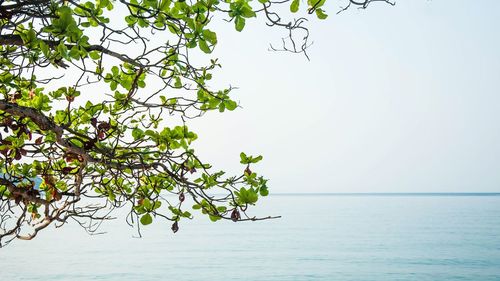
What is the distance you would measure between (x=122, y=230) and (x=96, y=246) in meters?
17.1

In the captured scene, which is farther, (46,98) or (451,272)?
(451,272)

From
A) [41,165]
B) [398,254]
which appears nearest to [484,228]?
[398,254]

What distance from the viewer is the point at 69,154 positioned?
3.41 metres

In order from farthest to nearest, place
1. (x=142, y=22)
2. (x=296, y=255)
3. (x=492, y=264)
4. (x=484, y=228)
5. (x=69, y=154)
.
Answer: (x=484, y=228), (x=296, y=255), (x=492, y=264), (x=69, y=154), (x=142, y=22)

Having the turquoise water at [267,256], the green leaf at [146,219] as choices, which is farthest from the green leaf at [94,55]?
the turquoise water at [267,256]

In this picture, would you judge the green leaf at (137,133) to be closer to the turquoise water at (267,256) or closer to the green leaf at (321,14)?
the green leaf at (321,14)

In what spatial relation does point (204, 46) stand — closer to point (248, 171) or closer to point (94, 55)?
point (94, 55)

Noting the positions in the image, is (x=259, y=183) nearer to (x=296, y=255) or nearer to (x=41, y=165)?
(x=41, y=165)

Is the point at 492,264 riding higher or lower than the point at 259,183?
lower

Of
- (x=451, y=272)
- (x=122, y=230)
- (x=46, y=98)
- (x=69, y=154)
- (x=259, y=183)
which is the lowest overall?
(x=451, y=272)

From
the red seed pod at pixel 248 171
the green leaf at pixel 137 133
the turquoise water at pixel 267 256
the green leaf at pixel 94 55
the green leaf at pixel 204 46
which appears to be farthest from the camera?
the turquoise water at pixel 267 256

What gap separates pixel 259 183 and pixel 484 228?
216 feet

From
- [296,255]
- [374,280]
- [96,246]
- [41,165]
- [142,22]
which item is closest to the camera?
[142,22]

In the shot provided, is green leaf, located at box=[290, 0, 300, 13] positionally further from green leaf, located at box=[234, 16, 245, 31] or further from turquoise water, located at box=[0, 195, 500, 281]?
turquoise water, located at box=[0, 195, 500, 281]
